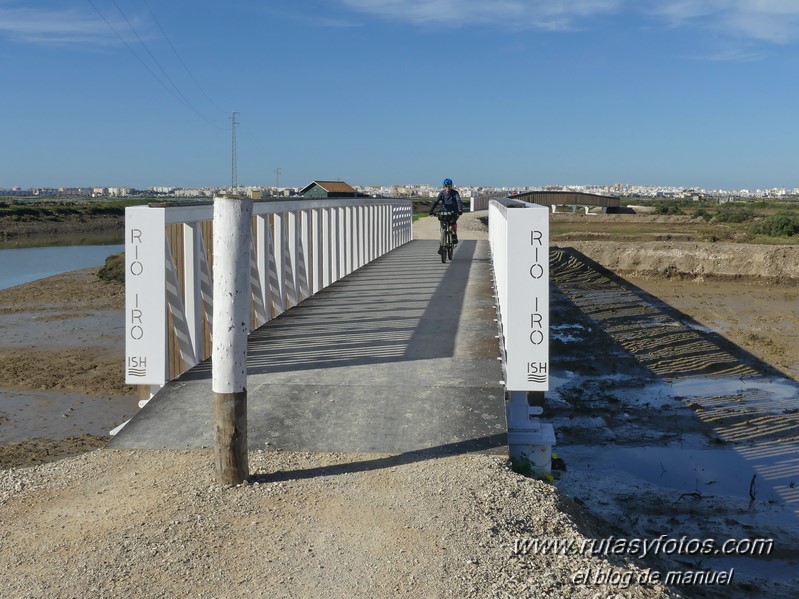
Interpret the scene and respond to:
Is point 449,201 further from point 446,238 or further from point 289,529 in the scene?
point 289,529

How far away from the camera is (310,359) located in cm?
812

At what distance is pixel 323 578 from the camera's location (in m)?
4.12

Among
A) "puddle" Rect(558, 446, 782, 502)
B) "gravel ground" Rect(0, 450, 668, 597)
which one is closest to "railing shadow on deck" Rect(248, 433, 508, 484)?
"gravel ground" Rect(0, 450, 668, 597)

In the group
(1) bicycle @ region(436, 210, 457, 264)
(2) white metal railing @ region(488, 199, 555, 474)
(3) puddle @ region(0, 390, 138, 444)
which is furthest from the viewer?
(1) bicycle @ region(436, 210, 457, 264)

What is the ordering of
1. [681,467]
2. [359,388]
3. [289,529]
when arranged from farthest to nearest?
1. [681,467]
2. [359,388]
3. [289,529]

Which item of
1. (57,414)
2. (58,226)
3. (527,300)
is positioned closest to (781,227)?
(57,414)

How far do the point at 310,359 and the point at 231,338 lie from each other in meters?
2.75

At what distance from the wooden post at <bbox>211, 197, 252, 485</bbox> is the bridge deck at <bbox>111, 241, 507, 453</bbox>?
65 cm

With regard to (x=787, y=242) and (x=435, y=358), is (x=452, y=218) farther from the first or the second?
(x=787, y=242)

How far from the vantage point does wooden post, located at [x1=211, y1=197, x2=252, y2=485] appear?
5.25m

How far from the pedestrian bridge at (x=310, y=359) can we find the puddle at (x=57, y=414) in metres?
2.20

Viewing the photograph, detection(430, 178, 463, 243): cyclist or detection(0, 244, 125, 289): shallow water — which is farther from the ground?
detection(430, 178, 463, 243): cyclist

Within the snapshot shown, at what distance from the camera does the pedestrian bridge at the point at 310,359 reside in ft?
20.1

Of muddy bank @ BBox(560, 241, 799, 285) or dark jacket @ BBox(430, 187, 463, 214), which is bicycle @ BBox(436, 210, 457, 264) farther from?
muddy bank @ BBox(560, 241, 799, 285)
